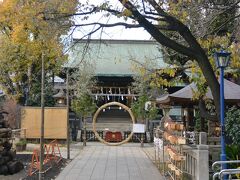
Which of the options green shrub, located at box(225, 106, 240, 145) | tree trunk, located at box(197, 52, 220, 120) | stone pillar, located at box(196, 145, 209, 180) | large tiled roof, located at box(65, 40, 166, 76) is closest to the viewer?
stone pillar, located at box(196, 145, 209, 180)

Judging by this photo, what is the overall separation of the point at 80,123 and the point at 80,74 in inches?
142

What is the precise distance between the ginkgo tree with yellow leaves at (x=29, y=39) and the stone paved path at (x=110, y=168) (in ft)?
12.5

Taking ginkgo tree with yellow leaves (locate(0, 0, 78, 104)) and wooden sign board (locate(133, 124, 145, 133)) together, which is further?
wooden sign board (locate(133, 124, 145, 133))

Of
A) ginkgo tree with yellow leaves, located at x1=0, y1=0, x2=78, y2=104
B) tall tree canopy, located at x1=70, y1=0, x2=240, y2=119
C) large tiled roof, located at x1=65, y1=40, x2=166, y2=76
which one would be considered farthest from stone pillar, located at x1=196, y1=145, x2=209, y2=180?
large tiled roof, located at x1=65, y1=40, x2=166, y2=76

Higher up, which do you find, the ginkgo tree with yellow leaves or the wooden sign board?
the ginkgo tree with yellow leaves

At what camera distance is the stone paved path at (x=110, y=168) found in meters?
15.3

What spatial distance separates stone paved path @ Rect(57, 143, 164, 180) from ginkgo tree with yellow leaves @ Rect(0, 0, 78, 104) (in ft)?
12.5

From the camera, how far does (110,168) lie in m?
17.5

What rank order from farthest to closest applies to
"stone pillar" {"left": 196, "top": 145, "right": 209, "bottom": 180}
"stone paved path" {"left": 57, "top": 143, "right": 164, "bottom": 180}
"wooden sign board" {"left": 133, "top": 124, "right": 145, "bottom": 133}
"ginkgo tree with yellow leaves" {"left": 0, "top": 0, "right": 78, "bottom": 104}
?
"wooden sign board" {"left": 133, "top": 124, "right": 145, "bottom": 133} < "stone paved path" {"left": 57, "top": 143, "right": 164, "bottom": 180} < "ginkgo tree with yellow leaves" {"left": 0, "top": 0, "right": 78, "bottom": 104} < "stone pillar" {"left": 196, "top": 145, "right": 209, "bottom": 180}

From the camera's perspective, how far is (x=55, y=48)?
481 inches

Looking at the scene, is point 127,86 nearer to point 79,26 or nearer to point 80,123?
point 80,123

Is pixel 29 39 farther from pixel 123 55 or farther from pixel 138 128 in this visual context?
pixel 123 55

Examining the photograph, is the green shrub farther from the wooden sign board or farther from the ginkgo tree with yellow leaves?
the wooden sign board

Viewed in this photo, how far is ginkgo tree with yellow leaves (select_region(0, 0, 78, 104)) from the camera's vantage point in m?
11.4
